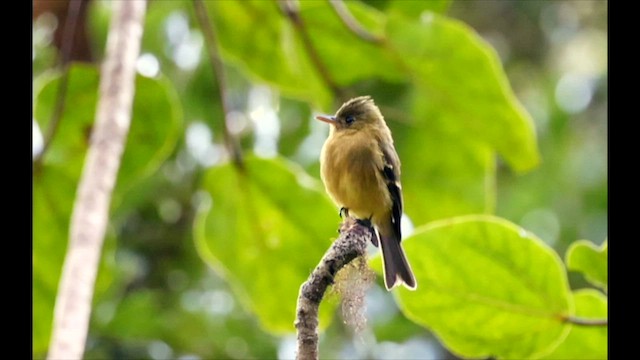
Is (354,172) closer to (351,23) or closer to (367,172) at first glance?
(367,172)

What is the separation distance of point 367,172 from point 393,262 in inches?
4.2

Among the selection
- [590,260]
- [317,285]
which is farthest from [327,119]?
[590,260]

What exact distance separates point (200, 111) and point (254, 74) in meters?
0.74

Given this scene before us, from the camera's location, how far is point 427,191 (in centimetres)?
186

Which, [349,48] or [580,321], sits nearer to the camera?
[580,321]

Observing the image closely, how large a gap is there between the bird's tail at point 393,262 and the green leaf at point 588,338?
493 millimetres

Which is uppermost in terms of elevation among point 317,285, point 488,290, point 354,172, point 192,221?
point 192,221

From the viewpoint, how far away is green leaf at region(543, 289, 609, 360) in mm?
1528

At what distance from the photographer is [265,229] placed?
185 cm

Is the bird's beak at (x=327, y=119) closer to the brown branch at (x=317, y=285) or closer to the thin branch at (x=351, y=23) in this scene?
the brown branch at (x=317, y=285)

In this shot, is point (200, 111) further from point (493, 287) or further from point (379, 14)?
point (493, 287)

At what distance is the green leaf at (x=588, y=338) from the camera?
1528 millimetres

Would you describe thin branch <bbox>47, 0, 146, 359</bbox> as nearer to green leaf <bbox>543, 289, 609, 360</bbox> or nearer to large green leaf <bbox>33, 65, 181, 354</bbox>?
large green leaf <bbox>33, 65, 181, 354</bbox>
